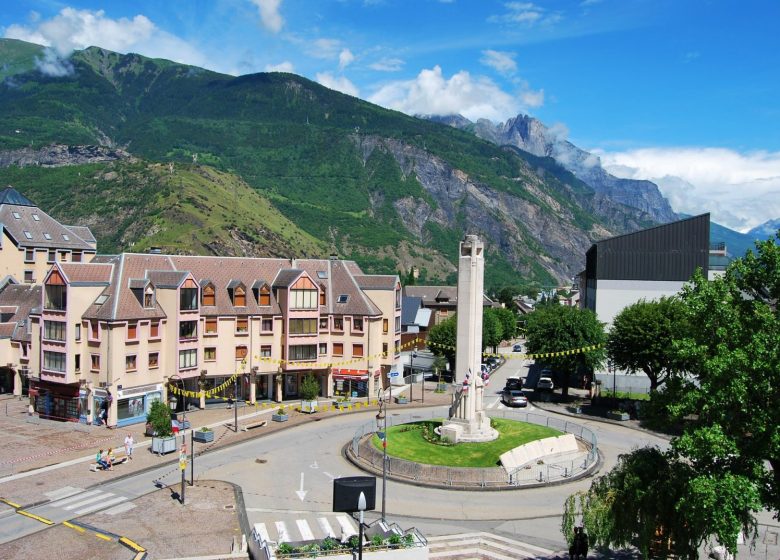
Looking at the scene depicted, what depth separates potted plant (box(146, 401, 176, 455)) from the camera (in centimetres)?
4428

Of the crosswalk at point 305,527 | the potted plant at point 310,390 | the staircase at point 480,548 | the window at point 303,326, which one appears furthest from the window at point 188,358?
the staircase at point 480,548

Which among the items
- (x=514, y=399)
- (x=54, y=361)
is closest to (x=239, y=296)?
(x=54, y=361)

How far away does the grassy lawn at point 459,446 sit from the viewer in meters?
41.7

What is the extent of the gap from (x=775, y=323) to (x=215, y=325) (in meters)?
48.9

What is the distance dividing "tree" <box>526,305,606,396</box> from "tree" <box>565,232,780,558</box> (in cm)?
4034

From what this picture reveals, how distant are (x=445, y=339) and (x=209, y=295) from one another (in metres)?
30.7

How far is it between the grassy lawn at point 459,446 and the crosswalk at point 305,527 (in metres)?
9.68

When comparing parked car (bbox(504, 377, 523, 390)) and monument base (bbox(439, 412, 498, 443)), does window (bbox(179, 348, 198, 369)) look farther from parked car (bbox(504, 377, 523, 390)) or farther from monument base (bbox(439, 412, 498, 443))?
parked car (bbox(504, 377, 523, 390))

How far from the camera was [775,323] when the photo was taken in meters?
21.9

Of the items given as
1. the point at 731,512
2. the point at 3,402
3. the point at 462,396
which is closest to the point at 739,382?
the point at 731,512

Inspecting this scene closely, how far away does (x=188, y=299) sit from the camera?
5812 cm

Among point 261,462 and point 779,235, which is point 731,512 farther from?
point 261,462

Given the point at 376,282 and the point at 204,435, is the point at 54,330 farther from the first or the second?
the point at 376,282

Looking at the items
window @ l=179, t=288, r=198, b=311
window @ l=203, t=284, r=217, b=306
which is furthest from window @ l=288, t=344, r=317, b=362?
window @ l=179, t=288, r=198, b=311
